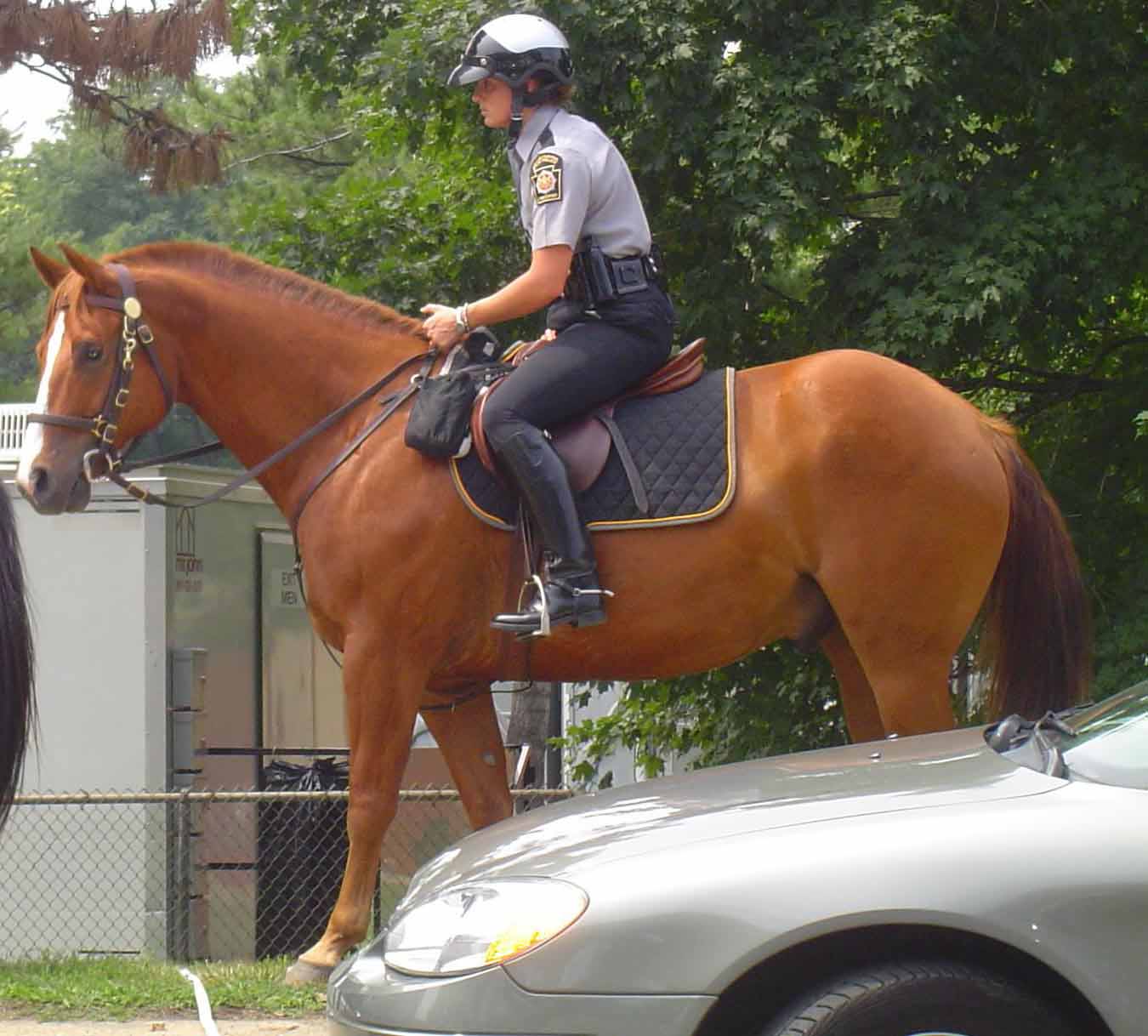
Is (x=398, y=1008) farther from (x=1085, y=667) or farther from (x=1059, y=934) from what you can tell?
(x=1085, y=667)

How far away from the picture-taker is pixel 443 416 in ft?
20.4

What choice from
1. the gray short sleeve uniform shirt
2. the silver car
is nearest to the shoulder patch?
the gray short sleeve uniform shirt

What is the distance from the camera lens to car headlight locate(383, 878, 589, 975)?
3695 mm

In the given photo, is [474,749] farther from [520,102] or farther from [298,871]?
[298,871]

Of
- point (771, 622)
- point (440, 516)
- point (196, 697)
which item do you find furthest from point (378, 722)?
point (196, 697)

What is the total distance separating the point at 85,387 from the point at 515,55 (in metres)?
1.85

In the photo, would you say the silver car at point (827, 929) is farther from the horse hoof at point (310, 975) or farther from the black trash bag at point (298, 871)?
the black trash bag at point (298, 871)

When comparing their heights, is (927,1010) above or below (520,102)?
below

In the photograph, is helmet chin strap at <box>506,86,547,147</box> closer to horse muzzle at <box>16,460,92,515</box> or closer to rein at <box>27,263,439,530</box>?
rein at <box>27,263,439,530</box>

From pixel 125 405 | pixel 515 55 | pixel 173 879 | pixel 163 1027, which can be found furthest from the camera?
pixel 173 879

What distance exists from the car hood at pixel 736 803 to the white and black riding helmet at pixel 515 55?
2695 mm

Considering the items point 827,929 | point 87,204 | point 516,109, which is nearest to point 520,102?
point 516,109

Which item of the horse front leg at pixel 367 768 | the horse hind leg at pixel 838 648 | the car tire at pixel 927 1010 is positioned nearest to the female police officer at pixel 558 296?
the horse front leg at pixel 367 768

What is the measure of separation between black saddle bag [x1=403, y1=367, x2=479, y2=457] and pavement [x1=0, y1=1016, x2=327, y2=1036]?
1.89 m
